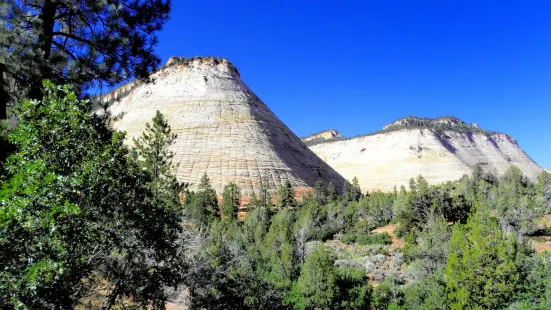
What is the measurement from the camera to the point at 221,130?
64.1 m

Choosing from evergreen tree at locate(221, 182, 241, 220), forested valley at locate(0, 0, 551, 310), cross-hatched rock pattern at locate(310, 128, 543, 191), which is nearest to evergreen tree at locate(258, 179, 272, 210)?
evergreen tree at locate(221, 182, 241, 220)

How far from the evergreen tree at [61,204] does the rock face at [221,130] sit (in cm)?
4330

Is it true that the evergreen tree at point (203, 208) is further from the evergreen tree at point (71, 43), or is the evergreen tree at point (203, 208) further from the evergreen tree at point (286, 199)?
the evergreen tree at point (71, 43)

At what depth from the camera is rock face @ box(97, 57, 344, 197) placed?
55750 mm

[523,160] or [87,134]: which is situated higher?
[523,160]

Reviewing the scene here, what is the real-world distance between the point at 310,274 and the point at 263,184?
3187cm

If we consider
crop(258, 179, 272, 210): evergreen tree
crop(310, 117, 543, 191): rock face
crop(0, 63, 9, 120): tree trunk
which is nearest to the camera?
crop(0, 63, 9, 120): tree trunk

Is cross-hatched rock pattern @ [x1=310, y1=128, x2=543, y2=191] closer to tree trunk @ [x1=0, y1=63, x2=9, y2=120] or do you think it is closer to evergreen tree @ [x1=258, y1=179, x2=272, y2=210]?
evergreen tree @ [x1=258, y1=179, x2=272, y2=210]

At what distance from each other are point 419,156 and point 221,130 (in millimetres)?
78226

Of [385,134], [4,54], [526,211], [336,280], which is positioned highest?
[385,134]

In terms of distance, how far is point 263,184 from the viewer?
5356cm

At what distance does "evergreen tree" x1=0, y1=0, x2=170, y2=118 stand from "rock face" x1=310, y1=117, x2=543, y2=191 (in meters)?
101

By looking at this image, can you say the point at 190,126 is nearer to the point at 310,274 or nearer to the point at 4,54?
the point at 310,274

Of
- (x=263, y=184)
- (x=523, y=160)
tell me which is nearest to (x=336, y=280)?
(x=263, y=184)
